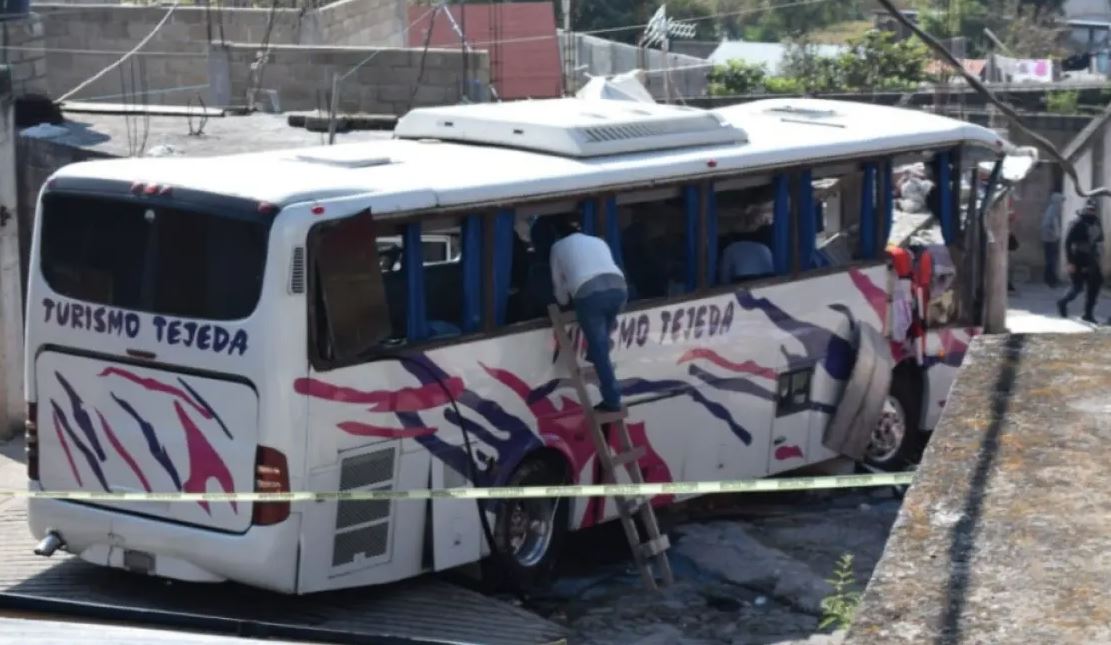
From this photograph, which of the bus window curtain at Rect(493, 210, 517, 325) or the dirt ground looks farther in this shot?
the bus window curtain at Rect(493, 210, 517, 325)

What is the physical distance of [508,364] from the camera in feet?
32.2

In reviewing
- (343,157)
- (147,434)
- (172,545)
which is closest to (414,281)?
(343,157)

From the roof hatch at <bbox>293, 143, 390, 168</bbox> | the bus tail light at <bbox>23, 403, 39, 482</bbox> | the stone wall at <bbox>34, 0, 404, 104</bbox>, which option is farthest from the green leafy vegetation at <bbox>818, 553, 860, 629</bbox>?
the stone wall at <bbox>34, 0, 404, 104</bbox>

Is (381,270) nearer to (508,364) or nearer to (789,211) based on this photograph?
(508,364)

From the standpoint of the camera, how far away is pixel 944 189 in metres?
13.1

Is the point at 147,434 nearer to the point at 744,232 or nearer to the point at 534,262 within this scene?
the point at 534,262

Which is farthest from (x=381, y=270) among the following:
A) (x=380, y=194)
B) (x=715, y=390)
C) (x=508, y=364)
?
(x=715, y=390)

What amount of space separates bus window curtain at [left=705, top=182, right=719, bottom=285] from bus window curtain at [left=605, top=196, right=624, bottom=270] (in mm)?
768

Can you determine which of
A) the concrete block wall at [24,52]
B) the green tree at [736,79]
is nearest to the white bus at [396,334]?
the concrete block wall at [24,52]

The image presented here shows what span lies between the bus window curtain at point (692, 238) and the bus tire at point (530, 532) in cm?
152

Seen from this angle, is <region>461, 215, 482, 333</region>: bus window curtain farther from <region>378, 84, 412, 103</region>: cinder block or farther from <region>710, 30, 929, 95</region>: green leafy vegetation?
<region>710, 30, 929, 95</region>: green leafy vegetation

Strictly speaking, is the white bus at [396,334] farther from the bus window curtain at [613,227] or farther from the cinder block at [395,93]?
the cinder block at [395,93]

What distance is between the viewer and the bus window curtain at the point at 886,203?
40.7 ft

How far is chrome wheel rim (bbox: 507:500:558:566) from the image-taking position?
9.97 metres
